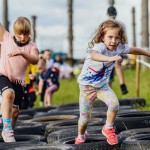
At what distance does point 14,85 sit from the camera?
828cm

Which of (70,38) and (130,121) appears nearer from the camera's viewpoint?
(130,121)

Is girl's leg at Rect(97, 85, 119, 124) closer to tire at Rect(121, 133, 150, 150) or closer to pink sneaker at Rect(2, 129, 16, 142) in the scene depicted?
tire at Rect(121, 133, 150, 150)

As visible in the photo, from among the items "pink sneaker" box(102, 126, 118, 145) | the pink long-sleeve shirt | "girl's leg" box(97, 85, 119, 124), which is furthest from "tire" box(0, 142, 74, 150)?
the pink long-sleeve shirt

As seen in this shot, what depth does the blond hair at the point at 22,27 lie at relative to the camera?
27.1ft

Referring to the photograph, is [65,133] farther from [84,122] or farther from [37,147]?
[37,147]

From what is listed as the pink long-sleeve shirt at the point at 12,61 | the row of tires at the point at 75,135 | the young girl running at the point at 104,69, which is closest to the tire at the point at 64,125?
the row of tires at the point at 75,135

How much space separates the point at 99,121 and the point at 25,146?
2.50 m

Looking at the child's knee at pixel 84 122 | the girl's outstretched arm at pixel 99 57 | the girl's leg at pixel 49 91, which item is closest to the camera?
the girl's outstretched arm at pixel 99 57

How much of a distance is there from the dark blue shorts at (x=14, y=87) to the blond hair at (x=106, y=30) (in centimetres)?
135

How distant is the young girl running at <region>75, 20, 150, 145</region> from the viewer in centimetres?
705

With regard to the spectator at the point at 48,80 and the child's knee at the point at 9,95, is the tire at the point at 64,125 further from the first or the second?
the spectator at the point at 48,80

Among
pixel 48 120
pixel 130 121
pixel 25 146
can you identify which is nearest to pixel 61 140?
pixel 25 146

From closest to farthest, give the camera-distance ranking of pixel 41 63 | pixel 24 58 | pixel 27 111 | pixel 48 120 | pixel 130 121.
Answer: pixel 24 58
pixel 130 121
pixel 48 120
pixel 27 111
pixel 41 63

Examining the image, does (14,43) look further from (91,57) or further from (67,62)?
(67,62)
